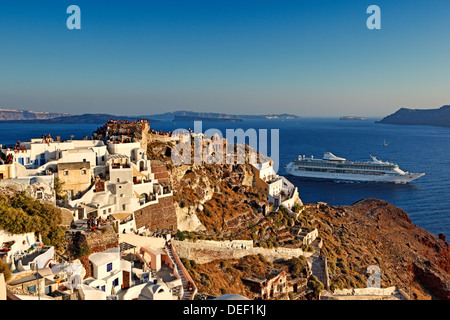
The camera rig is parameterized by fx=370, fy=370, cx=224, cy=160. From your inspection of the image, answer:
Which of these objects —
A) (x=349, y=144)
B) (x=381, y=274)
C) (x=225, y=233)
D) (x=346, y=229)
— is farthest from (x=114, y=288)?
(x=349, y=144)

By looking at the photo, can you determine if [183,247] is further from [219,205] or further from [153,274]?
[219,205]

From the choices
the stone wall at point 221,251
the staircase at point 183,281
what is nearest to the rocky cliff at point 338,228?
the stone wall at point 221,251

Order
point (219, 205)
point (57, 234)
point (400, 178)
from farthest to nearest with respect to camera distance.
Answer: point (400, 178) → point (219, 205) → point (57, 234)

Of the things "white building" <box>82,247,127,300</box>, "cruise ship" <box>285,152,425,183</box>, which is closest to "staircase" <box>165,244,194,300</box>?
"white building" <box>82,247,127,300</box>

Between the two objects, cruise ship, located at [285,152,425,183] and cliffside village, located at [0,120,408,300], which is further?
cruise ship, located at [285,152,425,183]

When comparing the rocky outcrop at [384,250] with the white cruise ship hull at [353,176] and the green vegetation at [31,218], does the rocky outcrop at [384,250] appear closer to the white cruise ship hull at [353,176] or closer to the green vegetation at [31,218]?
the green vegetation at [31,218]

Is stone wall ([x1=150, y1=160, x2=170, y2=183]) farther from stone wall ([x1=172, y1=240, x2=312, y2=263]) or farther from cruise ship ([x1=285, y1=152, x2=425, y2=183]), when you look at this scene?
cruise ship ([x1=285, y1=152, x2=425, y2=183])

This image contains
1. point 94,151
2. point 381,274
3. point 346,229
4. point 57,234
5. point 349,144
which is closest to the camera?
point 57,234
